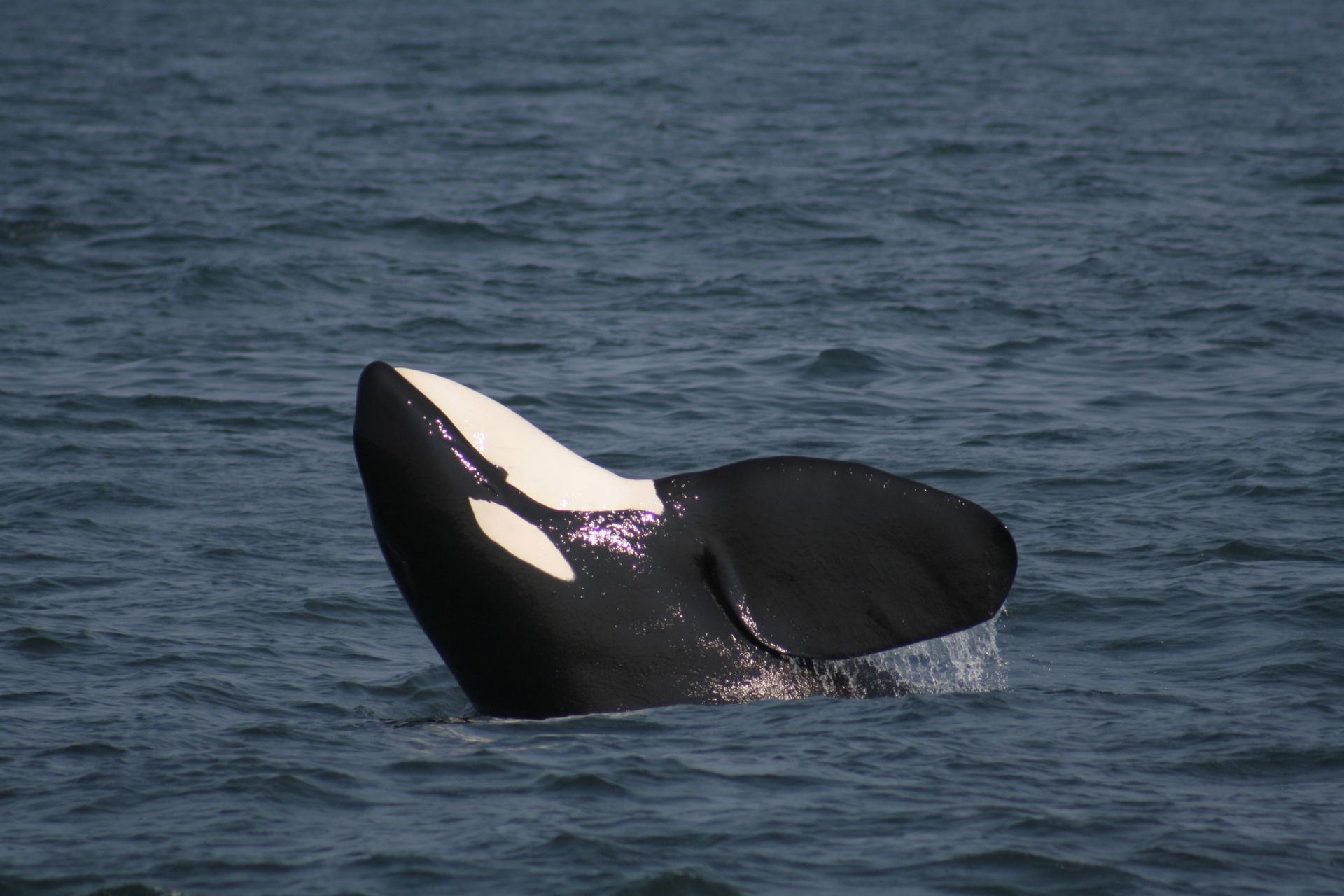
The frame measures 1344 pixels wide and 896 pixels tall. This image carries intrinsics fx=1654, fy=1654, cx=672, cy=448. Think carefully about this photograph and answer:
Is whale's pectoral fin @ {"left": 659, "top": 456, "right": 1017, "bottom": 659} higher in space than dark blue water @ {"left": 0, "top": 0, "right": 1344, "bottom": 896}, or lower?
higher

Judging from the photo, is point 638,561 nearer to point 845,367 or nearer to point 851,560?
point 851,560

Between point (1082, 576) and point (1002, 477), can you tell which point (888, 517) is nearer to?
point (1082, 576)

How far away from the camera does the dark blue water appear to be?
7617 mm

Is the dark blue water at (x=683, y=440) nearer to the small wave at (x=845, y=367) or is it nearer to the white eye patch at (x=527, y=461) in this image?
the small wave at (x=845, y=367)

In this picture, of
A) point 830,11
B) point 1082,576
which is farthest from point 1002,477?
point 830,11

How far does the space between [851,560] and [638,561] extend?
114 cm

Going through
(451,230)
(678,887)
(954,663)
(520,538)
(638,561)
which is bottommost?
(954,663)

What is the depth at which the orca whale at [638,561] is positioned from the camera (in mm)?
8453

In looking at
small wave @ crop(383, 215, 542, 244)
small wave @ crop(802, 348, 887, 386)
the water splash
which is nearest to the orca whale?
the water splash

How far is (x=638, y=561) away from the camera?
345 inches

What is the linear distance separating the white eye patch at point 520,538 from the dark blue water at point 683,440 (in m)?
0.87

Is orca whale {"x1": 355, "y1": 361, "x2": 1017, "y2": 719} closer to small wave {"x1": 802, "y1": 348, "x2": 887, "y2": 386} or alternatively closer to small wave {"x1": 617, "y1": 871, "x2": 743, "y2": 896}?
small wave {"x1": 617, "y1": 871, "x2": 743, "y2": 896}

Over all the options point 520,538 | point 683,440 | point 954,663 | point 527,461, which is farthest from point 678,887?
point 683,440

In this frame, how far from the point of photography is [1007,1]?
8225 cm
